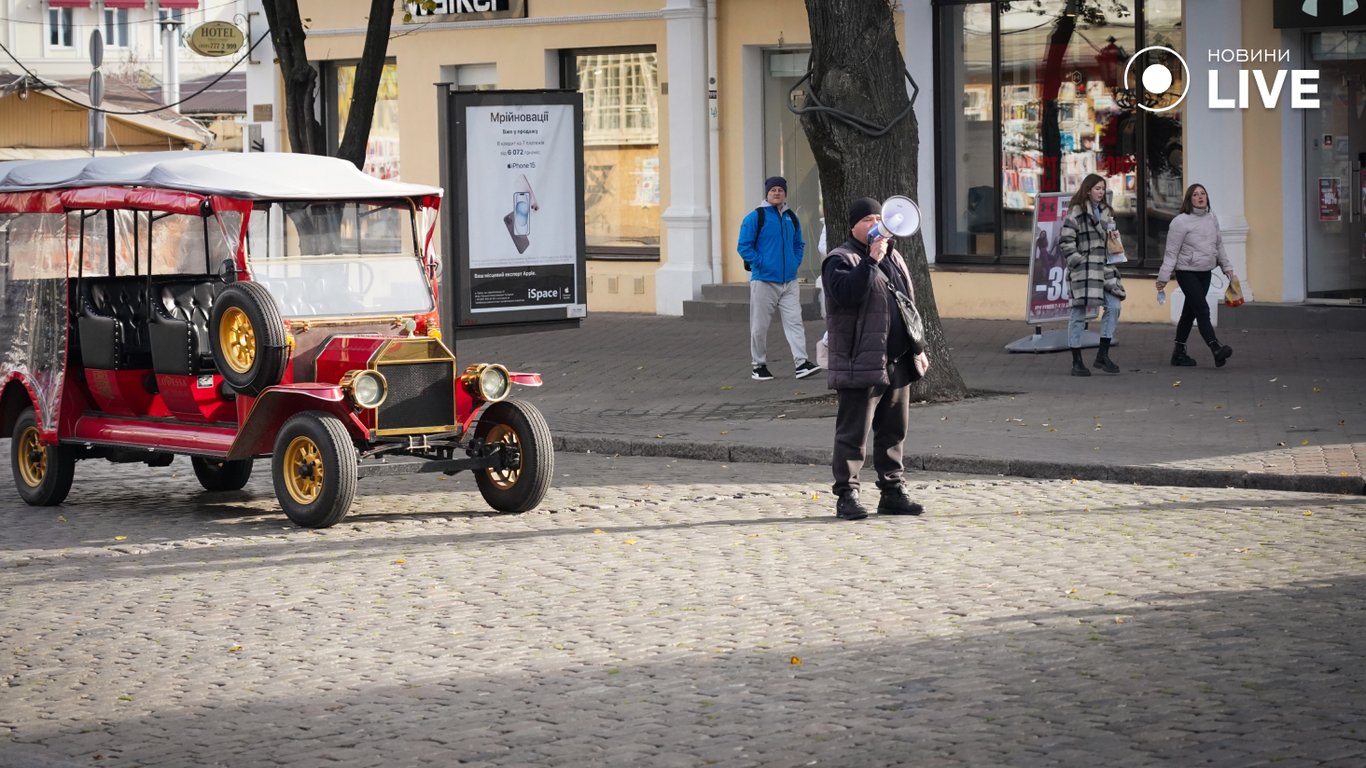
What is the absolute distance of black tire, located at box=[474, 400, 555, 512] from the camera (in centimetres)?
1102

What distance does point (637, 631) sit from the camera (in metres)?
7.89

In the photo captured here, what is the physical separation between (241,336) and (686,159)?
47.0ft

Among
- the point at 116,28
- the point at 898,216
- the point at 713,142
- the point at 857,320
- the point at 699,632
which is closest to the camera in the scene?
the point at 699,632

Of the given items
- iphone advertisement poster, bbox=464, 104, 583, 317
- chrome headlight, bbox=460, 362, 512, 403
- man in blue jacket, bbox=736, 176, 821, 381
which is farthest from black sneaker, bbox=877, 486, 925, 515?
man in blue jacket, bbox=736, 176, 821, 381

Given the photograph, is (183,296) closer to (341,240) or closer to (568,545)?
(341,240)

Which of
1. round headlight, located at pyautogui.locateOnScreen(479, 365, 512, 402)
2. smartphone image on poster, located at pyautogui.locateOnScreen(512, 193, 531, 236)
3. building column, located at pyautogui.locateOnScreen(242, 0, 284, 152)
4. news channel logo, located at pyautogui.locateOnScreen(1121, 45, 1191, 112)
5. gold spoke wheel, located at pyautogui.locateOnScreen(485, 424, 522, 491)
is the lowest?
gold spoke wheel, located at pyautogui.locateOnScreen(485, 424, 522, 491)

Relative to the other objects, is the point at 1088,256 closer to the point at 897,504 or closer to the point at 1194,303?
the point at 1194,303

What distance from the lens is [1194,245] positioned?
17.0 m

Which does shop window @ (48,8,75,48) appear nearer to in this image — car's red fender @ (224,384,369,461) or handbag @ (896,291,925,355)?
car's red fender @ (224,384,369,461)

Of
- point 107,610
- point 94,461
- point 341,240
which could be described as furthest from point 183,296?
point 107,610

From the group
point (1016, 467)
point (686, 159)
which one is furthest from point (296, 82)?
point (1016, 467)

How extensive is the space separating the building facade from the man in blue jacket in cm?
211

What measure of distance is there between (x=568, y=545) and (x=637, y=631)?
218cm

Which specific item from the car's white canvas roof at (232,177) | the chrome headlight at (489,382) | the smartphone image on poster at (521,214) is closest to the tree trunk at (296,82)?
the smartphone image on poster at (521,214)
